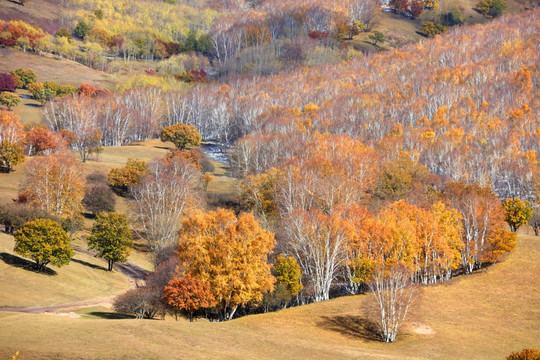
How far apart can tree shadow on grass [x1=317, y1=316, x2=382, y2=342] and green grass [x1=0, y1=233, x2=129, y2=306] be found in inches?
1083

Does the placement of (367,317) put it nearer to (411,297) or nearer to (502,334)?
(411,297)

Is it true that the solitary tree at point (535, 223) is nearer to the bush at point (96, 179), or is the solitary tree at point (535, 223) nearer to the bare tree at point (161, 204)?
the bare tree at point (161, 204)

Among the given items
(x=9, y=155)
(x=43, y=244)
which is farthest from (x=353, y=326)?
(x=9, y=155)

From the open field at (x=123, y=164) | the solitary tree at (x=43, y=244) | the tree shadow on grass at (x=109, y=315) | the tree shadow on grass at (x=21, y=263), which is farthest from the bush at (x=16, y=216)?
the tree shadow on grass at (x=109, y=315)

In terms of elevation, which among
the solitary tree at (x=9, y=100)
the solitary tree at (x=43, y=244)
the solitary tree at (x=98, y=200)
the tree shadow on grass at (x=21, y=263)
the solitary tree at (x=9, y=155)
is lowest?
the tree shadow on grass at (x=21, y=263)

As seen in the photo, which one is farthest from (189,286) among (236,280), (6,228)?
(6,228)

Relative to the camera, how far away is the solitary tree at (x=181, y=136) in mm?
160125

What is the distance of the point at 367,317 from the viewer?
56.3 metres

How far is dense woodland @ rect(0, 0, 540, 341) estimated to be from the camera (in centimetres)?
6444

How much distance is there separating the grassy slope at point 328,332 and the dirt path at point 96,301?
8.44 m

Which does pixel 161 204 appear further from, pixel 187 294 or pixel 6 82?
pixel 6 82

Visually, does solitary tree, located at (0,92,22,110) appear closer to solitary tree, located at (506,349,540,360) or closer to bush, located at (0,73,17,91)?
bush, located at (0,73,17,91)

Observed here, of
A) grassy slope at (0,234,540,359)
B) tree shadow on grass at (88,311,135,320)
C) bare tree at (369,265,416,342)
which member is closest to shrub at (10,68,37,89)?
tree shadow on grass at (88,311,135,320)

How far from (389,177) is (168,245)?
1903 inches
